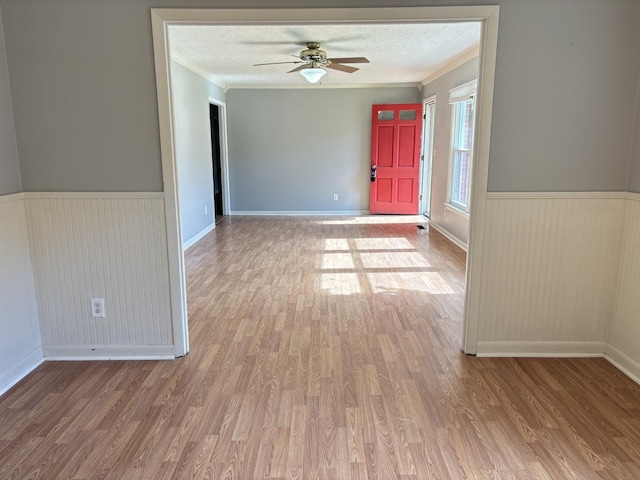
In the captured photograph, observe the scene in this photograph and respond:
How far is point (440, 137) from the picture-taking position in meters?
6.82

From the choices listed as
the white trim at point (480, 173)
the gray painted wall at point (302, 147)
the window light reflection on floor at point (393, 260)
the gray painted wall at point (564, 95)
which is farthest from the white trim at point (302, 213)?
the gray painted wall at point (564, 95)

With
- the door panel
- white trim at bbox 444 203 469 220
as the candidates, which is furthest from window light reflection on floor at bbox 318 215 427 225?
white trim at bbox 444 203 469 220

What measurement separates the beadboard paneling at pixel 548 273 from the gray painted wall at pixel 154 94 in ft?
0.51

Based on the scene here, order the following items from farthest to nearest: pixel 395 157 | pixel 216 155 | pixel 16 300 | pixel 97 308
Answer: pixel 216 155 → pixel 395 157 → pixel 97 308 → pixel 16 300

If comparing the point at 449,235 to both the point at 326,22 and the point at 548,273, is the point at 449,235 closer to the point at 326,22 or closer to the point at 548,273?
the point at 548,273

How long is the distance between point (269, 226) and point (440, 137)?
3.07 metres

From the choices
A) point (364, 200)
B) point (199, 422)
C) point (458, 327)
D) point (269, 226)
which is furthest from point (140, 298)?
point (364, 200)

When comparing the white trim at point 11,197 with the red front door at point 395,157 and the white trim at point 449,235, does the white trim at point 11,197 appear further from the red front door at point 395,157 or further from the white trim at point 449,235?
the red front door at point 395,157

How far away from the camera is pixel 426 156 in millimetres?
7938

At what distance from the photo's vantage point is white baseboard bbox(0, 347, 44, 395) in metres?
2.52

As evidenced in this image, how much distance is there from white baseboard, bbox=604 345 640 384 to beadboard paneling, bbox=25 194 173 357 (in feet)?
9.26

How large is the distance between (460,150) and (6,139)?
5.19 m

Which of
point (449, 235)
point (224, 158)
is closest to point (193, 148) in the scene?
point (224, 158)

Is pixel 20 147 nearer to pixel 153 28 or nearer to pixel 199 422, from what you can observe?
pixel 153 28
